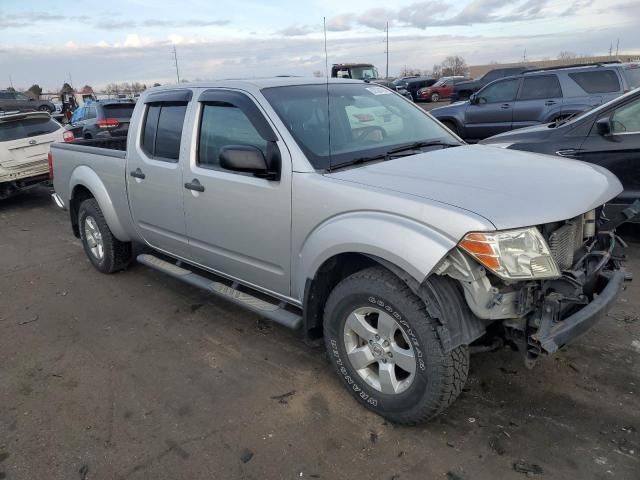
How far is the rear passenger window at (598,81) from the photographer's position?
892 cm

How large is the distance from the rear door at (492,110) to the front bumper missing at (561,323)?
27.9ft

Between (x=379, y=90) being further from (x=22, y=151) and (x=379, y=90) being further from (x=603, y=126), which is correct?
(x=22, y=151)

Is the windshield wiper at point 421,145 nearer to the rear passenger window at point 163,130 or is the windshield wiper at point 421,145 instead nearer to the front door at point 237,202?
the front door at point 237,202

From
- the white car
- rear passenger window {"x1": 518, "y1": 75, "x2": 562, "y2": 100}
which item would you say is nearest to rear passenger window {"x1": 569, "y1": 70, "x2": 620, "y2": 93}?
rear passenger window {"x1": 518, "y1": 75, "x2": 562, "y2": 100}

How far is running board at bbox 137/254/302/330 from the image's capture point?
3285 mm

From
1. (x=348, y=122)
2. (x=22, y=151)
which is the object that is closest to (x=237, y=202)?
(x=348, y=122)

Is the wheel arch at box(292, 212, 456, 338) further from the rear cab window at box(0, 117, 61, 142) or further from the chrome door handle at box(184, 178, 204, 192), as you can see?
the rear cab window at box(0, 117, 61, 142)

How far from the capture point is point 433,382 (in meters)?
2.58

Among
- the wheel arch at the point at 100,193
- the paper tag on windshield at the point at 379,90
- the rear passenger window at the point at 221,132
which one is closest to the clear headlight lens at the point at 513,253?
the rear passenger window at the point at 221,132

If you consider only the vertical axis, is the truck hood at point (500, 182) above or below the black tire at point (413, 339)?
above

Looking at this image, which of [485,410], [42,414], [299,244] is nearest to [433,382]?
[485,410]

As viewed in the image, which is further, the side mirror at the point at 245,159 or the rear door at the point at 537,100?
the rear door at the point at 537,100

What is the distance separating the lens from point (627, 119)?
519 cm

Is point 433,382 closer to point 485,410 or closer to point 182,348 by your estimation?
point 485,410
